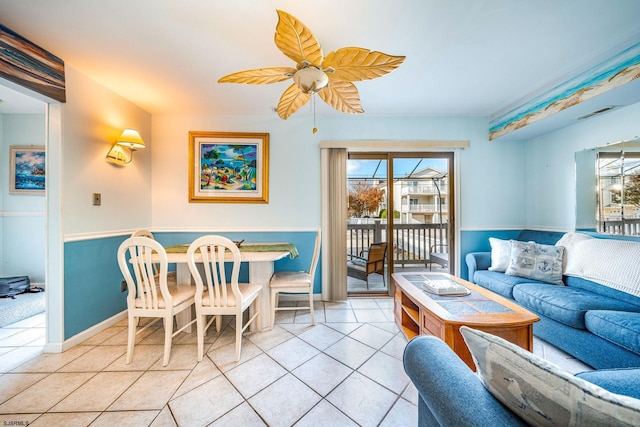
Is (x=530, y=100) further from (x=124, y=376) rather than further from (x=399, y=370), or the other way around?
(x=124, y=376)

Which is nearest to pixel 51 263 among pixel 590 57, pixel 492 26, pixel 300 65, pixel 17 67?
pixel 17 67

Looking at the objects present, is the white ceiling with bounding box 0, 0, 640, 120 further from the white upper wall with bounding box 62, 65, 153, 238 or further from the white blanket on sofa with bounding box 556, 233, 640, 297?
the white blanket on sofa with bounding box 556, 233, 640, 297

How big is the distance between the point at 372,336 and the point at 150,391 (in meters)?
1.73

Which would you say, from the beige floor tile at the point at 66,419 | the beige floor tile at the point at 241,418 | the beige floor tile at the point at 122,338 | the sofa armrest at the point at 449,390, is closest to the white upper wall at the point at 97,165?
the beige floor tile at the point at 122,338

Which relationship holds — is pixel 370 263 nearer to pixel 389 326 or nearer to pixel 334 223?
pixel 334 223

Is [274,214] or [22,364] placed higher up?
[274,214]

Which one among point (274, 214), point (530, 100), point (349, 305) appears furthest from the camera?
point (274, 214)

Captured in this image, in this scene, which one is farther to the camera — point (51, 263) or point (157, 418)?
point (51, 263)

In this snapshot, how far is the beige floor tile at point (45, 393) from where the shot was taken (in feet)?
4.51

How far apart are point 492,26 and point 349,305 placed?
2921mm

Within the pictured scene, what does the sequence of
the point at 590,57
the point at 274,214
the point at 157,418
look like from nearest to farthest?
the point at 157,418, the point at 590,57, the point at 274,214

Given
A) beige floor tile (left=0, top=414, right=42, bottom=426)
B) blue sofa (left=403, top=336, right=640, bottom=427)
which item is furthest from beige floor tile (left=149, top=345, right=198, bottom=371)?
blue sofa (left=403, top=336, right=640, bottom=427)

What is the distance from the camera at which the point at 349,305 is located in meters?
2.89

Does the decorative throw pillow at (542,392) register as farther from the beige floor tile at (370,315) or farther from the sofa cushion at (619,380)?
the beige floor tile at (370,315)
